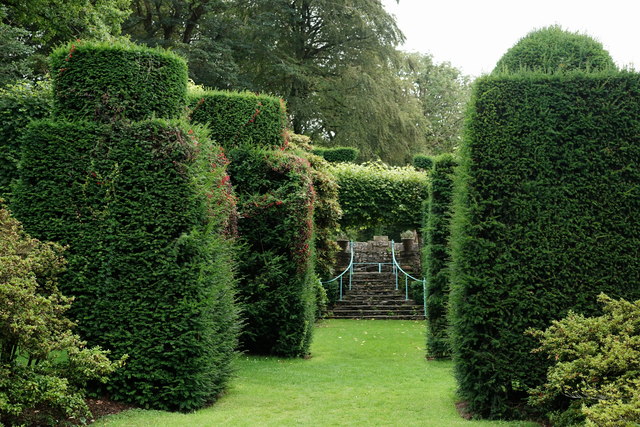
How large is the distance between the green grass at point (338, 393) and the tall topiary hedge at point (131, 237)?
2.00 ft

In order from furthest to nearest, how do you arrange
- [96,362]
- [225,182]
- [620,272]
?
[225,182] → [620,272] → [96,362]

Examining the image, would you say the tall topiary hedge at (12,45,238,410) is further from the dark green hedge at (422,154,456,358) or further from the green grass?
the dark green hedge at (422,154,456,358)

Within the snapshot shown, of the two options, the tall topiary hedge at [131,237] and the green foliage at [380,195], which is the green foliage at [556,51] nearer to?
the tall topiary hedge at [131,237]

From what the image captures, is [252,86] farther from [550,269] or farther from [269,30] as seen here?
[550,269]

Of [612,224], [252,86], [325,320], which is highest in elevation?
[252,86]

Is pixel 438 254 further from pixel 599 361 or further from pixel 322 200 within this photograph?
pixel 599 361

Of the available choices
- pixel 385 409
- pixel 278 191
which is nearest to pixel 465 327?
pixel 385 409

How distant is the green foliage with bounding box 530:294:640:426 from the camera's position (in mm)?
4461

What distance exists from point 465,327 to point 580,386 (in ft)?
4.83

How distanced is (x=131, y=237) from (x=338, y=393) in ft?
13.0

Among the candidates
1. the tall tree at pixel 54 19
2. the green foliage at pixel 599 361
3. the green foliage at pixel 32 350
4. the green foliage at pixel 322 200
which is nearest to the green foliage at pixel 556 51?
the green foliage at pixel 599 361

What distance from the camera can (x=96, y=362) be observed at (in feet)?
18.8

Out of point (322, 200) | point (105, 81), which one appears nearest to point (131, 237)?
point (105, 81)

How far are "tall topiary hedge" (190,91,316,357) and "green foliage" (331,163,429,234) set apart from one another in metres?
11.7
